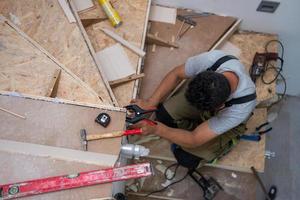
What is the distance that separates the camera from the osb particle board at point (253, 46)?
3307mm

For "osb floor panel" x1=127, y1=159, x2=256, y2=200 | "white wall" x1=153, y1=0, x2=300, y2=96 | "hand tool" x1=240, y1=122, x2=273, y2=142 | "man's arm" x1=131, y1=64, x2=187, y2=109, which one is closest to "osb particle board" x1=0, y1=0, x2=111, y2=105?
"man's arm" x1=131, y1=64, x2=187, y2=109

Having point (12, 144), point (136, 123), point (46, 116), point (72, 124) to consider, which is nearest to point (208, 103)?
point (136, 123)

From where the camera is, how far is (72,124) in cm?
200

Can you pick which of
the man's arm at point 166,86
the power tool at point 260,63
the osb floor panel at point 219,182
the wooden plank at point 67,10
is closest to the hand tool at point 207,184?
the osb floor panel at point 219,182

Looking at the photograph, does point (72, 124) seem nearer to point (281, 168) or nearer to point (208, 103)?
point (208, 103)

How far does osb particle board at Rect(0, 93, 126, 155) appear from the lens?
1947 millimetres

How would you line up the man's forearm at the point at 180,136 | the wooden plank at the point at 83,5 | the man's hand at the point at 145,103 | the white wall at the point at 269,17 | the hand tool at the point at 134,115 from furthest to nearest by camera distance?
the white wall at the point at 269,17 < the wooden plank at the point at 83,5 < the man's hand at the point at 145,103 < the man's forearm at the point at 180,136 < the hand tool at the point at 134,115

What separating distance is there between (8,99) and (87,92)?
0.54 metres

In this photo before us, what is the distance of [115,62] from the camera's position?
2857 millimetres

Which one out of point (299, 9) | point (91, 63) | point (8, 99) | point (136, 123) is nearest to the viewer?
point (8, 99)

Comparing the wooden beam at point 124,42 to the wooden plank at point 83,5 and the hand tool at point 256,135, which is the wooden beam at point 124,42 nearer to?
the wooden plank at point 83,5

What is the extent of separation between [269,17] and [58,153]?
2455mm

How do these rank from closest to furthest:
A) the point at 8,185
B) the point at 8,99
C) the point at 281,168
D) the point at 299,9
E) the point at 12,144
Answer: the point at 8,185, the point at 12,144, the point at 8,99, the point at 299,9, the point at 281,168

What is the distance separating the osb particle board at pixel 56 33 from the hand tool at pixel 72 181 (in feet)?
2.59
